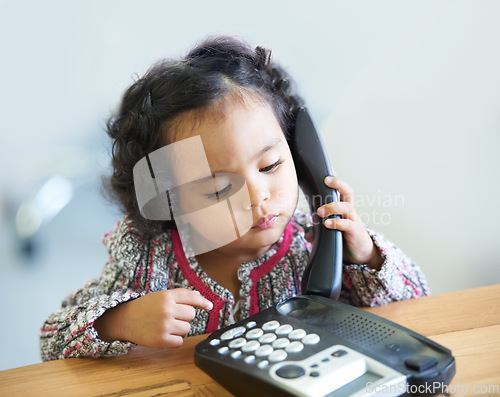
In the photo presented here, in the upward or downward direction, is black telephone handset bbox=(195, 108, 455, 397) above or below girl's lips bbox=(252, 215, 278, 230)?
below

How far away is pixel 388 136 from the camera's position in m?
0.92

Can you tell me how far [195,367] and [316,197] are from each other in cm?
27

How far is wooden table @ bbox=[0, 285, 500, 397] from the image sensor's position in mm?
427

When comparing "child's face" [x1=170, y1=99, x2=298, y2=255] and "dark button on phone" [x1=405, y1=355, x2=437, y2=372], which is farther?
"child's face" [x1=170, y1=99, x2=298, y2=255]

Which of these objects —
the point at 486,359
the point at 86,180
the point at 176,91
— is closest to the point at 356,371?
the point at 486,359

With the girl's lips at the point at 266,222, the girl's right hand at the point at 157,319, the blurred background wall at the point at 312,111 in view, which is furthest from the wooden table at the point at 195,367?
the blurred background wall at the point at 312,111

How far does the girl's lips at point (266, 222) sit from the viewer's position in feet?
1.97

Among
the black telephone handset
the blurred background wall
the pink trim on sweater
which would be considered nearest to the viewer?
the black telephone handset

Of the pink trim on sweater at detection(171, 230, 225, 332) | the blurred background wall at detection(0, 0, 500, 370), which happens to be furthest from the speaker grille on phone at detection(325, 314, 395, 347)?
the blurred background wall at detection(0, 0, 500, 370)

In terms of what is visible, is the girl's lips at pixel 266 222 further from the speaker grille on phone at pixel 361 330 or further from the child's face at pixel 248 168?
the speaker grille on phone at pixel 361 330

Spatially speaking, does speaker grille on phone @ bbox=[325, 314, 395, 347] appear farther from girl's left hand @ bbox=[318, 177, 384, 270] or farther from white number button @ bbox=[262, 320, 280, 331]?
girl's left hand @ bbox=[318, 177, 384, 270]

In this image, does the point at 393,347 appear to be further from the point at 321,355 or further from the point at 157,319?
the point at 157,319

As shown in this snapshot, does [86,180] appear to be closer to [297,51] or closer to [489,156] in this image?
[297,51]

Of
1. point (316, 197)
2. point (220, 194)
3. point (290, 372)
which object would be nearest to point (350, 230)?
point (316, 197)
